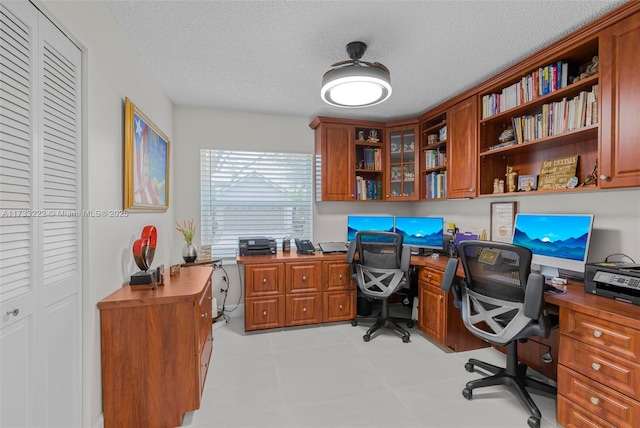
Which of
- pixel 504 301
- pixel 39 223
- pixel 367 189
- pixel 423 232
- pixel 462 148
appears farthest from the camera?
pixel 367 189

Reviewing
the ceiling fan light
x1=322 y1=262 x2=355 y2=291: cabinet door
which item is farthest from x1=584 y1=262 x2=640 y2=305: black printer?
x1=322 y1=262 x2=355 y2=291: cabinet door

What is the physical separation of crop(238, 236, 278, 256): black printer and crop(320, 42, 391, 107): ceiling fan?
1.77 m

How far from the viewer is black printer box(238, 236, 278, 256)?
10.7 feet

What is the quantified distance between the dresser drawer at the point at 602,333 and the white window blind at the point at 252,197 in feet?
8.98

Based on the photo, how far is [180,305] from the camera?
1.71 meters

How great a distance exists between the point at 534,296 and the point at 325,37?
83.8 inches

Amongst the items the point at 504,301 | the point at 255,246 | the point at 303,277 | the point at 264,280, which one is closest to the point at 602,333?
the point at 504,301

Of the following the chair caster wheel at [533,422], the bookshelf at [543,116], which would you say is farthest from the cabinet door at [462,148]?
the chair caster wheel at [533,422]

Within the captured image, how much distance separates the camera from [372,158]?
380 centimetres

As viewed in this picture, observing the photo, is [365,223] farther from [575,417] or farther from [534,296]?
[575,417]

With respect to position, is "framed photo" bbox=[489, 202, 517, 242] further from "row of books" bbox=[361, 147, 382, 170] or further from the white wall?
the white wall

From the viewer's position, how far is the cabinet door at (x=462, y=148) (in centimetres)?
282

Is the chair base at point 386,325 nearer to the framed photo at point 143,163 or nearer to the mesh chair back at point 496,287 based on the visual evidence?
the mesh chair back at point 496,287

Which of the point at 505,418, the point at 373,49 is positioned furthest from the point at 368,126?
the point at 505,418
